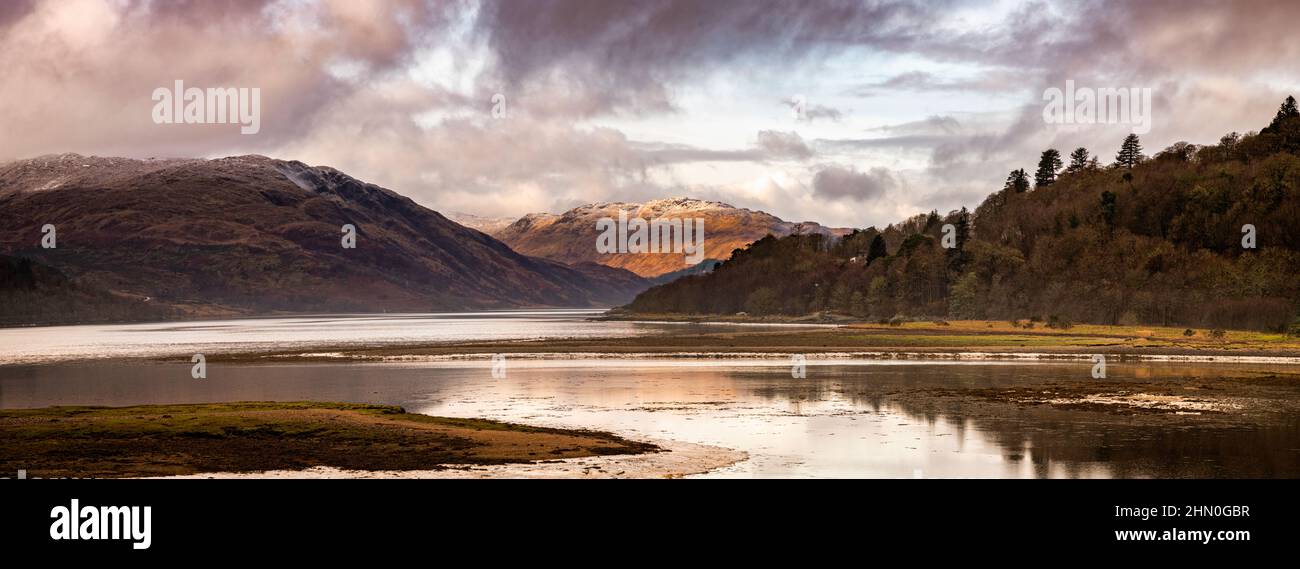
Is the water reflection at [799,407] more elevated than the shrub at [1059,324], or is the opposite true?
the shrub at [1059,324]

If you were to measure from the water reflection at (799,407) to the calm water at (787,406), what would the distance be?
0.12 m

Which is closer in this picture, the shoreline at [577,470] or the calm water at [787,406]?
the shoreline at [577,470]

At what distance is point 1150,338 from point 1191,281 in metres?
86.2

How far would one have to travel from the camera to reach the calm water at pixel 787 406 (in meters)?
38.5

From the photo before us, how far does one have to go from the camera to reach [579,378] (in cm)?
8294

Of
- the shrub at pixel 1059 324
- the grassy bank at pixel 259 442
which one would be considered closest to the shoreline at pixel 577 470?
the grassy bank at pixel 259 442

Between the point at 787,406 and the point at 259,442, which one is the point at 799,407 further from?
the point at 259,442

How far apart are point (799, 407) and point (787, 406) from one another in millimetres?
776

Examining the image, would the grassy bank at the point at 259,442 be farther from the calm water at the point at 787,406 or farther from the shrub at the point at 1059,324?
the shrub at the point at 1059,324

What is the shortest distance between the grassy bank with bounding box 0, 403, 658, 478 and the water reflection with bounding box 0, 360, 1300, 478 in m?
6.78

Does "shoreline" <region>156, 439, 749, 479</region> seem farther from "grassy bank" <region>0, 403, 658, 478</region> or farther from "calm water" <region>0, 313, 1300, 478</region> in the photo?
"calm water" <region>0, 313, 1300, 478</region>
